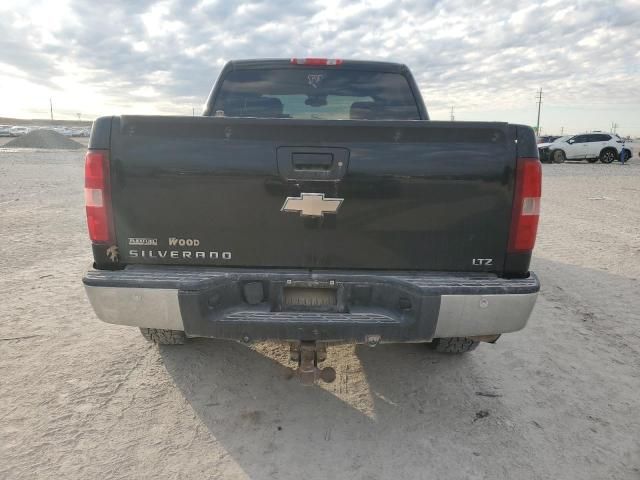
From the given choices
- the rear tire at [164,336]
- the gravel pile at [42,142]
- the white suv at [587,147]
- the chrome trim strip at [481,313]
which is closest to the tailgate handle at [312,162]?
the chrome trim strip at [481,313]

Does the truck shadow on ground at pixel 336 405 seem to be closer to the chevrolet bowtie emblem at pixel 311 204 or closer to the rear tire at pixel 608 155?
the chevrolet bowtie emblem at pixel 311 204

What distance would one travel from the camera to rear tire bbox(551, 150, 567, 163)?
2723 centimetres

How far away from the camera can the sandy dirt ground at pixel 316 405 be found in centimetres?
239

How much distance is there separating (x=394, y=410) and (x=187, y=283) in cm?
152

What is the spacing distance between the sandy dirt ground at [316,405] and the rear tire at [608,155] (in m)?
26.8

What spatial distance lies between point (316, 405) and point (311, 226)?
3.98 feet

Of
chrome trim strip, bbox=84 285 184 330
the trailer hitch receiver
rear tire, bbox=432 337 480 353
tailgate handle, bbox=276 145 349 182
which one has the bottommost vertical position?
rear tire, bbox=432 337 480 353

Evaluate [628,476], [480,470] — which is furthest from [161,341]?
[628,476]

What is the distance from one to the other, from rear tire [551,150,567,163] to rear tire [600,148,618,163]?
209 centimetres

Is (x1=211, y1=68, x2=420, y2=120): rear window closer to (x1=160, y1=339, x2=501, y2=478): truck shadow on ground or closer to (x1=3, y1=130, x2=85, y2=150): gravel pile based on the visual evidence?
(x1=160, y1=339, x2=501, y2=478): truck shadow on ground

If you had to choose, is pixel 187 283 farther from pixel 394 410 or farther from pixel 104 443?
pixel 394 410

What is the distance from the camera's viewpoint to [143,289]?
2389 mm

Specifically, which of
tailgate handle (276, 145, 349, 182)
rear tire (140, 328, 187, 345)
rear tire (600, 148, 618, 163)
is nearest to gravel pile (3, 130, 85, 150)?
rear tire (600, 148, 618, 163)

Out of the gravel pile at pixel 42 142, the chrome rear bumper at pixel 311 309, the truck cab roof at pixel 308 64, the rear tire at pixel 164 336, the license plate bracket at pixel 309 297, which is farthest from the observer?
the gravel pile at pixel 42 142
